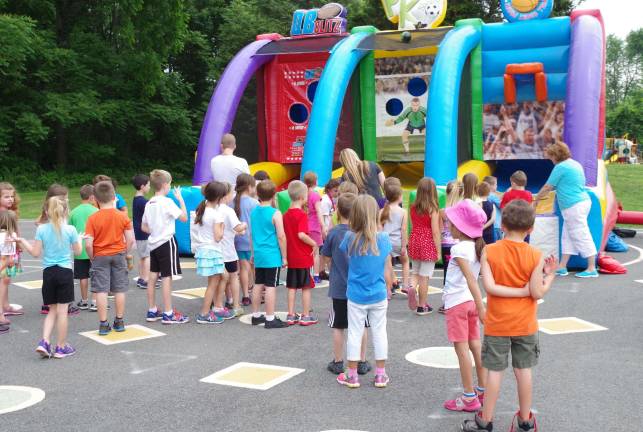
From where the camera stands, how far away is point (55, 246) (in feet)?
19.5

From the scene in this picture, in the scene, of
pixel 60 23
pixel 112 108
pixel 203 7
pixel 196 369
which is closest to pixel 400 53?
pixel 196 369

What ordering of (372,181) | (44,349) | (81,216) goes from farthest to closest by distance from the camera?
(372,181) → (81,216) → (44,349)

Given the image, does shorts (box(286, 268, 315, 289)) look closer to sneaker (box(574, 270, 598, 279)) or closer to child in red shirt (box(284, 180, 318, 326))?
child in red shirt (box(284, 180, 318, 326))

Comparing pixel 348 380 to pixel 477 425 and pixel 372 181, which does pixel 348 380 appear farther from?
pixel 372 181

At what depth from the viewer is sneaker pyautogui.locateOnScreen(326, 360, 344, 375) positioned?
5270 mm

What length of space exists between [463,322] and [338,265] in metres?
1.15

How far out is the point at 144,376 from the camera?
208 inches

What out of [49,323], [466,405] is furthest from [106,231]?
[466,405]

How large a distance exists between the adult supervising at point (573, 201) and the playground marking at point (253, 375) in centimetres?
505

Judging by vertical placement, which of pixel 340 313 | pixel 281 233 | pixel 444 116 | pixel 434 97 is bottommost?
pixel 340 313

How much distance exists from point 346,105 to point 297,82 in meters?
1.16

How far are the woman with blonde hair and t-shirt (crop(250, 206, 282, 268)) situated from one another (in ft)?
4.46

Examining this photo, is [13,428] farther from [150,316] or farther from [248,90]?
[248,90]

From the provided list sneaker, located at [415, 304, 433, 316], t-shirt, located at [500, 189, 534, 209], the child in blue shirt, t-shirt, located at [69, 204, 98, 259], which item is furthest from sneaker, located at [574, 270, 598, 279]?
t-shirt, located at [69, 204, 98, 259]
